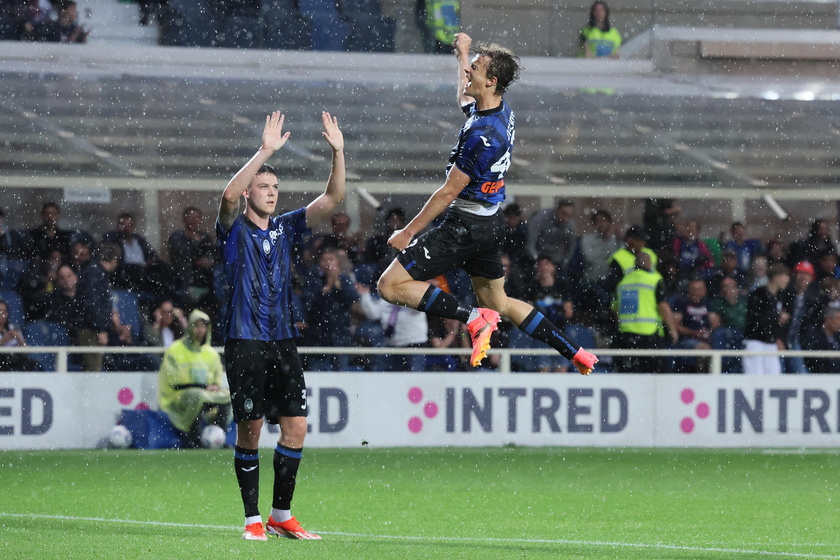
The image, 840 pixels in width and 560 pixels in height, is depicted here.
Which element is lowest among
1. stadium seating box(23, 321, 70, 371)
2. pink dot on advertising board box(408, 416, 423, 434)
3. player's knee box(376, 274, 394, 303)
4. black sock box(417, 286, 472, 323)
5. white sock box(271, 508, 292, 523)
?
pink dot on advertising board box(408, 416, 423, 434)

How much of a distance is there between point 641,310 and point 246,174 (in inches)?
335

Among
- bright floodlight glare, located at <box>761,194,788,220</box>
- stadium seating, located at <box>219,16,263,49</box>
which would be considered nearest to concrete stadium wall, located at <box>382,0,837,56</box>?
stadium seating, located at <box>219,16,263,49</box>

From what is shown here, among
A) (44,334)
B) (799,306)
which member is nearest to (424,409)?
(44,334)

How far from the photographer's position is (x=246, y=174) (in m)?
6.44

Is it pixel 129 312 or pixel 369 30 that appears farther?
pixel 369 30

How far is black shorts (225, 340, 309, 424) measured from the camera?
6.67 metres

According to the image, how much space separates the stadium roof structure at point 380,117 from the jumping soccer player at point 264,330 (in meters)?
10.9

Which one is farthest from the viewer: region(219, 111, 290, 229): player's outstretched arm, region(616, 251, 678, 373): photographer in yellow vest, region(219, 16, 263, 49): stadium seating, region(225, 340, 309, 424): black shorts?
region(219, 16, 263, 49): stadium seating

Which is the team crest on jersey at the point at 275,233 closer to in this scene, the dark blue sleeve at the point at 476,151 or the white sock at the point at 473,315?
the dark blue sleeve at the point at 476,151

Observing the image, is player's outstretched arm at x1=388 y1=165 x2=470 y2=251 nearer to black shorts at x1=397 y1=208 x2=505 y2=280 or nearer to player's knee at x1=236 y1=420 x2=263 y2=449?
black shorts at x1=397 y1=208 x2=505 y2=280

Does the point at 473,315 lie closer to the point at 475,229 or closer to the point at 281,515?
the point at 475,229

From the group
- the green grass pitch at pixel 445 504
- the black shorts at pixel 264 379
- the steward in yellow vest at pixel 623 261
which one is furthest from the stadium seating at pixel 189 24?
the black shorts at pixel 264 379

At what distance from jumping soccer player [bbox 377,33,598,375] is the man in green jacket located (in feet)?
20.2

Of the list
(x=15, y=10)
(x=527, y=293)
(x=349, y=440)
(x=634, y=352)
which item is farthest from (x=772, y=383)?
(x=15, y=10)
